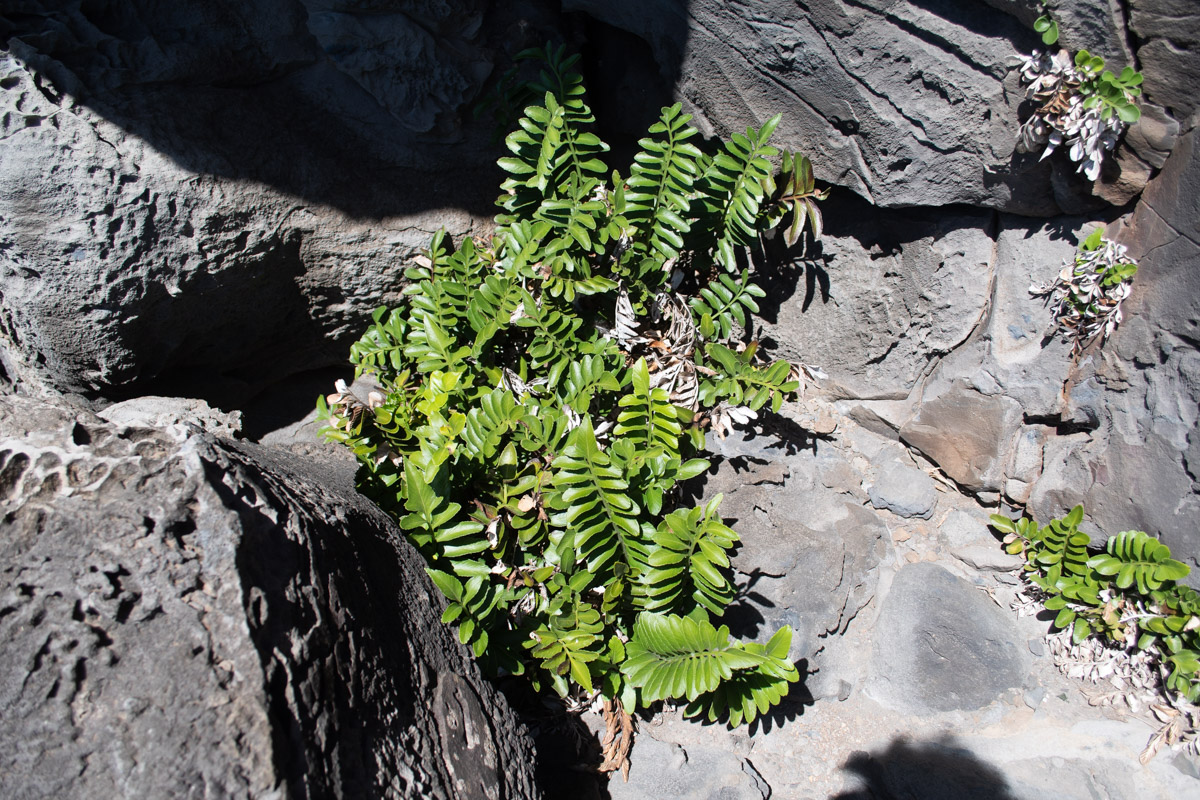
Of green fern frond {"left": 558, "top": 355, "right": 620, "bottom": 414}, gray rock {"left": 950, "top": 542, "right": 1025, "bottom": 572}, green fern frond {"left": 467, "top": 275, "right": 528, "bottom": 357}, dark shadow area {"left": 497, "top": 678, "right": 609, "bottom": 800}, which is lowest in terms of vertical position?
dark shadow area {"left": 497, "top": 678, "right": 609, "bottom": 800}

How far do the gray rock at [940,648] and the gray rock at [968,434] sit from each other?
461 mm

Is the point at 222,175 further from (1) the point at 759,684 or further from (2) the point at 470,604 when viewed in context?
(1) the point at 759,684

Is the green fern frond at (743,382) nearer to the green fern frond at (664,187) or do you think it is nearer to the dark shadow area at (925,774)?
the green fern frond at (664,187)

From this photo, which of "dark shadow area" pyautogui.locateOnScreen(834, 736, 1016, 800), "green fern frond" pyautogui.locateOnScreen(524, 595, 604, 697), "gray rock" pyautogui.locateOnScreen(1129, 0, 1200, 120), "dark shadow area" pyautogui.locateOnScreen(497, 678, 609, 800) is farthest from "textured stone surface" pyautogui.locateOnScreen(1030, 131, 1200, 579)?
"dark shadow area" pyautogui.locateOnScreen(497, 678, 609, 800)

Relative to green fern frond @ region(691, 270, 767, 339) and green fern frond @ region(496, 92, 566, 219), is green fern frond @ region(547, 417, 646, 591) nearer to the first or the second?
green fern frond @ region(691, 270, 767, 339)

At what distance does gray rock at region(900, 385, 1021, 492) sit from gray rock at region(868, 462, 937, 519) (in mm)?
114

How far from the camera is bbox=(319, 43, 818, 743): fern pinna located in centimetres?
234

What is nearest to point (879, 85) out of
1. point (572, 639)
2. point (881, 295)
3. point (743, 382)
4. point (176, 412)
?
point (881, 295)

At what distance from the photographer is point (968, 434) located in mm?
3219

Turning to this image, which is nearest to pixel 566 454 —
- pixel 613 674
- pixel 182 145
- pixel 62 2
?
pixel 613 674

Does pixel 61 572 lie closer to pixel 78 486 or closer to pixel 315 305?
pixel 78 486

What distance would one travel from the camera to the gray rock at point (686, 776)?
8.85 feet

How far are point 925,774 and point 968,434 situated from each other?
4.57ft

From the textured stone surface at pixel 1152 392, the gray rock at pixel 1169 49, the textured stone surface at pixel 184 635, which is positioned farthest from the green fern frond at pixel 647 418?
the gray rock at pixel 1169 49
